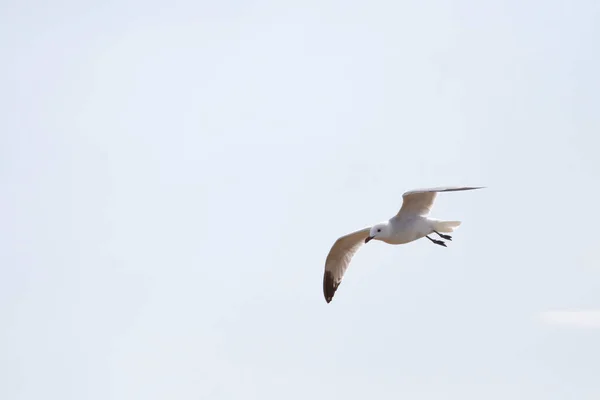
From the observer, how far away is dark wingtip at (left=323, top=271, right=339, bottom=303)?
61.2 feet

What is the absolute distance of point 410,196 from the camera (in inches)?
615

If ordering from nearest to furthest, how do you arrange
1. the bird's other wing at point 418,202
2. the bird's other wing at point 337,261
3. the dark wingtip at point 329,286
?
the bird's other wing at point 418,202, the bird's other wing at point 337,261, the dark wingtip at point 329,286

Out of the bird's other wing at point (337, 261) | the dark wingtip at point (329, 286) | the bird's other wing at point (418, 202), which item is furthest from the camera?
the dark wingtip at point (329, 286)

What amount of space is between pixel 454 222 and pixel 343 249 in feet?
9.71

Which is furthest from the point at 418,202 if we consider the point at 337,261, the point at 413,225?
the point at 337,261

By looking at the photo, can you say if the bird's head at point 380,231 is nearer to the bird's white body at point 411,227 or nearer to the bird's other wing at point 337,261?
the bird's white body at point 411,227

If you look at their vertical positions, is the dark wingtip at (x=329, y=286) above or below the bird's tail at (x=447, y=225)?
below

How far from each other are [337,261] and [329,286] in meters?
0.52

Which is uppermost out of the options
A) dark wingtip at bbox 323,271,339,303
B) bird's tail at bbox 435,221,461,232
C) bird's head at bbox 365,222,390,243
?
bird's head at bbox 365,222,390,243

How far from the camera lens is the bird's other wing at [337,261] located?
59.7 ft

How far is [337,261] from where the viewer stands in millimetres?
18578

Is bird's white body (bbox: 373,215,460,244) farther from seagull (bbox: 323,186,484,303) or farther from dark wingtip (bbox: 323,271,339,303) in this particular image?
dark wingtip (bbox: 323,271,339,303)

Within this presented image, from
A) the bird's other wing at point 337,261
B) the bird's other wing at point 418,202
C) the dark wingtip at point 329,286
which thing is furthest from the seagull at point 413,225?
the dark wingtip at point 329,286

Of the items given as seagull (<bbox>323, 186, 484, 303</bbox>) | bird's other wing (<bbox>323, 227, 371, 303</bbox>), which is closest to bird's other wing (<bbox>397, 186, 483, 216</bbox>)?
seagull (<bbox>323, 186, 484, 303</bbox>)
